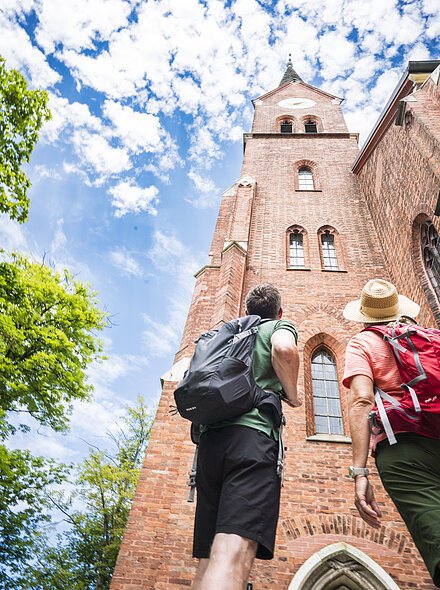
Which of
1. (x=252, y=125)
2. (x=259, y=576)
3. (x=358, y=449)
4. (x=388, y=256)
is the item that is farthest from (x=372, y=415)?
(x=252, y=125)

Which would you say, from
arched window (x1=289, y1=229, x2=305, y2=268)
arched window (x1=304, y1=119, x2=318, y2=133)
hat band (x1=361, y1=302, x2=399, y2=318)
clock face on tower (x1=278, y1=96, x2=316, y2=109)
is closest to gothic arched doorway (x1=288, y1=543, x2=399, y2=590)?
hat band (x1=361, y1=302, x2=399, y2=318)

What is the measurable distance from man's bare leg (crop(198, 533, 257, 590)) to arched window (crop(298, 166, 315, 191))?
12.9 meters

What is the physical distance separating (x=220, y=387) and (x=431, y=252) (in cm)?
805

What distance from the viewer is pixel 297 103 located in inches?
813

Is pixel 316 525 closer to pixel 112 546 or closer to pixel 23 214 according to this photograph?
pixel 23 214

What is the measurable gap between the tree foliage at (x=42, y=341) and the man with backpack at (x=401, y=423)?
7.93 m

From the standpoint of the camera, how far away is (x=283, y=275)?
32.9 feet

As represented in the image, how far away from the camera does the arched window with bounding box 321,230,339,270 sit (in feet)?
35.4

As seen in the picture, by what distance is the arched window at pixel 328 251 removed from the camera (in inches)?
424

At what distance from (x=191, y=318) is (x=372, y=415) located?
670 centimetres

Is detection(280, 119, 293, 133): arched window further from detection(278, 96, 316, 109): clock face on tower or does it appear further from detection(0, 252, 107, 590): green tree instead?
detection(0, 252, 107, 590): green tree

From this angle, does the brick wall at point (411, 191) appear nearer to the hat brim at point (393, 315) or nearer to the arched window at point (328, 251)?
the arched window at point (328, 251)

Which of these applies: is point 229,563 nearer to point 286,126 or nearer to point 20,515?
point 20,515

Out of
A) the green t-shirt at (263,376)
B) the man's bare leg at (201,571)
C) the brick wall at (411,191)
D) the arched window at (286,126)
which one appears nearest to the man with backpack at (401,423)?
the green t-shirt at (263,376)
